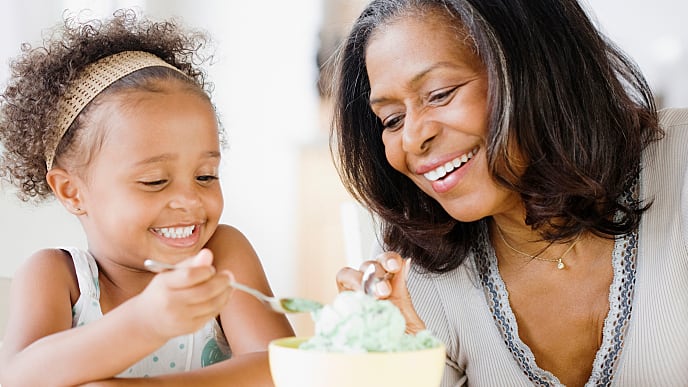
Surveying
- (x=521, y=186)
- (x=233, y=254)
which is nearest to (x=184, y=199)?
(x=233, y=254)

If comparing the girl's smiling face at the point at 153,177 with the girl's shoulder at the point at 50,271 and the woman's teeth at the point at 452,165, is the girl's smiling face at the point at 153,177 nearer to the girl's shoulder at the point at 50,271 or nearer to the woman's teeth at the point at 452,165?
the girl's shoulder at the point at 50,271

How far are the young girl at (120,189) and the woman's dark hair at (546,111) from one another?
13.0 inches

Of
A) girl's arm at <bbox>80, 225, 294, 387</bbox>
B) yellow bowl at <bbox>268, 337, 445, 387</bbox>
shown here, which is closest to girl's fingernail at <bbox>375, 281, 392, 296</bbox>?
girl's arm at <bbox>80, 225, 294, 387</bbox>

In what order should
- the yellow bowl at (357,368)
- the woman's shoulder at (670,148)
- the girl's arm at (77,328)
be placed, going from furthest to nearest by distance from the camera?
the woman's shoulder at (670,148)
the girl's arm at (77,328)
the yellow bowl at (357,368)

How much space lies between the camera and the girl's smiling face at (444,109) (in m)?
1.36

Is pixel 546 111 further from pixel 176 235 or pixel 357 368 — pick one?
pixel 357 368

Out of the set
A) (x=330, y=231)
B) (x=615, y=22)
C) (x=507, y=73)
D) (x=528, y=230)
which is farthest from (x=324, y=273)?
(x=507, y=73)

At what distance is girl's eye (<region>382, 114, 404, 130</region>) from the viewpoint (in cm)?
145

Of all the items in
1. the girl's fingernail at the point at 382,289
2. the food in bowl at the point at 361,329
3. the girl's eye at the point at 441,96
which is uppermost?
the girl's eye at the point at 441,96

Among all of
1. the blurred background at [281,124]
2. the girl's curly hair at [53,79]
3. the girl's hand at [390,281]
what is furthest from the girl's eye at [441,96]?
the blurred background at [281,124]

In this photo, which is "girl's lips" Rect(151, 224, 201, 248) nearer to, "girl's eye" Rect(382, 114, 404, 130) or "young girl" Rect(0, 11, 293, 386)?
"young girl" Rect(0, 11, 293, 386)

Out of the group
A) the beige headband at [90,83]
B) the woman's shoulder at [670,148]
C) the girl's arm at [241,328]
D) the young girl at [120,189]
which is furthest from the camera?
the woman's shoulder at [670,148]

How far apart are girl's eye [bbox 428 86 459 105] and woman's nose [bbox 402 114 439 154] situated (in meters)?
0.03

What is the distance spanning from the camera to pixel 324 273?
3.72 m
